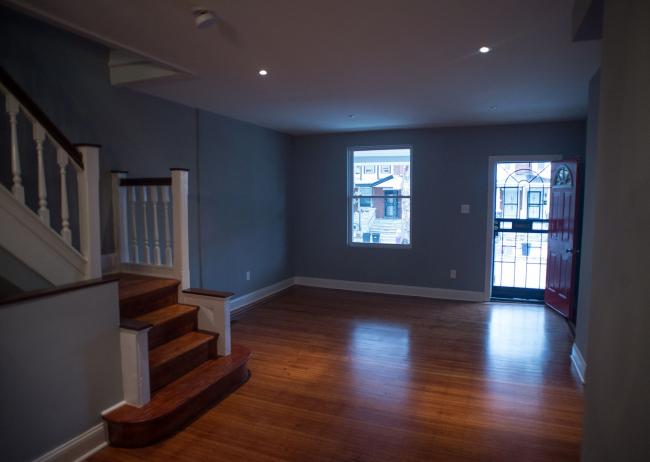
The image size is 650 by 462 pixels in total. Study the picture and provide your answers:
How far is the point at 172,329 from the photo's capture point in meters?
3.20

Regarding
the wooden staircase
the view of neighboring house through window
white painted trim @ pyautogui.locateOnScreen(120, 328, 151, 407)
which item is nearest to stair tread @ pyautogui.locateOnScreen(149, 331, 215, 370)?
the wooden staircase

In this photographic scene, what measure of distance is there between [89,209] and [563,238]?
507cm

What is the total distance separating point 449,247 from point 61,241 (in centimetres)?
492

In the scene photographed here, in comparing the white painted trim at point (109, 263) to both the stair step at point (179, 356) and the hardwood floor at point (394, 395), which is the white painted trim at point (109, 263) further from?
the hardwood floor at point (394, 395)

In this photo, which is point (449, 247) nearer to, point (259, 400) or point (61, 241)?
point (259, 400)

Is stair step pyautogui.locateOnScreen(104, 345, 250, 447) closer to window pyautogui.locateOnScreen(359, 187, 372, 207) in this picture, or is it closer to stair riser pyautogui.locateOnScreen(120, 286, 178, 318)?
stair riser pyautogui.locateOnScreen(120, 286, 178, 318)

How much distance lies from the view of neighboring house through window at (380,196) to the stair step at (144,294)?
3586 mm

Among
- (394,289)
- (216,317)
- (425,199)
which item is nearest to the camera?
(216,317)

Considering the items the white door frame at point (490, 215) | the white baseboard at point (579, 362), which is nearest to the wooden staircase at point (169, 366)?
the white baseboard at point (579, 362)

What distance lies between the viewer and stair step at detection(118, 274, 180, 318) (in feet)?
9.99

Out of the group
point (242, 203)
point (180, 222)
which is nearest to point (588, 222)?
point (180, 222)

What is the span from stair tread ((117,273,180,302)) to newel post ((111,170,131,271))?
0.21 m

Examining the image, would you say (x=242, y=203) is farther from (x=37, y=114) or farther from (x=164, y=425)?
(x=164, y=425)

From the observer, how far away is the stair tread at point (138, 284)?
10.2 feet
